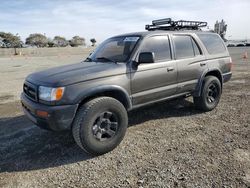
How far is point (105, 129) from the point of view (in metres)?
3.78

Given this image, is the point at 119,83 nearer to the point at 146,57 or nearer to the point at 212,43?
the point at 146,57

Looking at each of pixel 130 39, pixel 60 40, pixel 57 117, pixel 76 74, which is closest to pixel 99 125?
pixel 57 117

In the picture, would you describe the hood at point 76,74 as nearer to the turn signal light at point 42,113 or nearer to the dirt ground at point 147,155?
the turn signal light at point 42,113

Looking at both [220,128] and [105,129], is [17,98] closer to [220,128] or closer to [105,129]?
[105,129]

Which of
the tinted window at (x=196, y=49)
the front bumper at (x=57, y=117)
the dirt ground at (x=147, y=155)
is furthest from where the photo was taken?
the tinted window at (x=196, y=49)

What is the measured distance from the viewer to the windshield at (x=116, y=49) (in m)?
4.27

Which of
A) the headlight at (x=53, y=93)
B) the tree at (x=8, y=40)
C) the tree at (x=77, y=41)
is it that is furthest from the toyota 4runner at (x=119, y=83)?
the tree at (x=77, y=41)

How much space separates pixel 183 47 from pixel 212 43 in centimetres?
112

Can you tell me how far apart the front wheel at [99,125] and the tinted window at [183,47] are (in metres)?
1.80

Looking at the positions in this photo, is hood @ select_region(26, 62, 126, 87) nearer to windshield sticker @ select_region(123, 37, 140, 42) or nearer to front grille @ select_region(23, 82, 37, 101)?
front grille @ select_region(23, 82, 37, 101)

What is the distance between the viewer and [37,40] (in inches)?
3155

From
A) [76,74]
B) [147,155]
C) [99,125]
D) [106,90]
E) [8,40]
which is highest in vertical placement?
[8,40]

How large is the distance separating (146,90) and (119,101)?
58 cm

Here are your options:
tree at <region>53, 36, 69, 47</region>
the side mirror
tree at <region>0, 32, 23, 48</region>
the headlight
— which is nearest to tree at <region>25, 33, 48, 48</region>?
tree at <region>53, 36, 69, 47</region>
